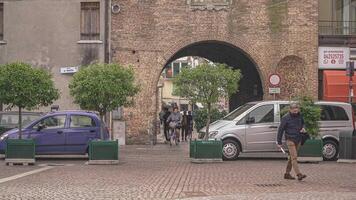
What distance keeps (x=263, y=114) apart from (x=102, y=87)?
5333 mm

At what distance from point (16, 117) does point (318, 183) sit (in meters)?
12.7

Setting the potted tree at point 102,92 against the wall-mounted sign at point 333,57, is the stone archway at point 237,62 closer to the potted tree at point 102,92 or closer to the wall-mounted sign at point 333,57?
the wall-mounted sign at point 333,57

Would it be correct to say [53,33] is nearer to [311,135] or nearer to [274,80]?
[274,80]

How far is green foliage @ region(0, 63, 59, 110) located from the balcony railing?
1465 cm

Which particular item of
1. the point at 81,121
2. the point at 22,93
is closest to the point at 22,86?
Result: the point at 22,93

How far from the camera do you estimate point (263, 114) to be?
838 inches

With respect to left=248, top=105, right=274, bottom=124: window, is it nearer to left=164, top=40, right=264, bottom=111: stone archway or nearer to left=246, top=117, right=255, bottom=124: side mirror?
left=246, top=117, right=255, bottom=124: side mirror

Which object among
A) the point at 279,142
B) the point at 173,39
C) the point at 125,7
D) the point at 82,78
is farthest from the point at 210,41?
the point at 279,142

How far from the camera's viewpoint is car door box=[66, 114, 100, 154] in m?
20.9

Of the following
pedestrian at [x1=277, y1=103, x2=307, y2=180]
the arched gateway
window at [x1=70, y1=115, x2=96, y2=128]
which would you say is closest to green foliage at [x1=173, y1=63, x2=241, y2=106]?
window at [x1=70, y1=115, x2=96, y2=128]

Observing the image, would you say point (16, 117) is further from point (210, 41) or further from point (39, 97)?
point (210, 41)

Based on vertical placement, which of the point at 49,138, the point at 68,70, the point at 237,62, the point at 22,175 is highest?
the point at 237,62

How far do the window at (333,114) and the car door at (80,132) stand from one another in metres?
7.52

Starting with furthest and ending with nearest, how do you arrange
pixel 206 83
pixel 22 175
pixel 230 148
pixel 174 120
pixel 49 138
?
pixel 174 120, pixel 206 83, pixel 230 148, pixel 49 138, pixel 22 175
